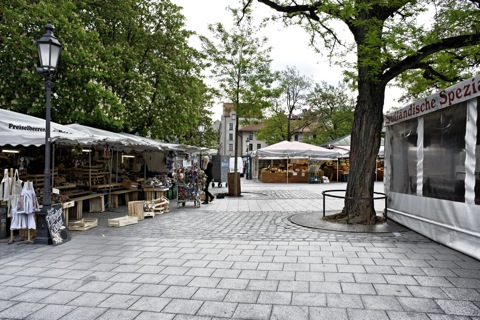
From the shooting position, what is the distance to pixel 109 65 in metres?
15.2

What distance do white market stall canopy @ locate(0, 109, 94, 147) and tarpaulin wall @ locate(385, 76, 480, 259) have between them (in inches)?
A: 305

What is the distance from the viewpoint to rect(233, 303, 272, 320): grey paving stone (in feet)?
11.1

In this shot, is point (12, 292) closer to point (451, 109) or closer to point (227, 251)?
point (227, 251)

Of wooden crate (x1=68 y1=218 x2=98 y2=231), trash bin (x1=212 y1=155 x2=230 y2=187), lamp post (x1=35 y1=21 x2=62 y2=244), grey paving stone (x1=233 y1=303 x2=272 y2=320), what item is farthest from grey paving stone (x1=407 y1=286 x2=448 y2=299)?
trash bin (x1=212 y1=155 x2=230 y2=187)

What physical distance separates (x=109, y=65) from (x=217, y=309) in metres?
14.2

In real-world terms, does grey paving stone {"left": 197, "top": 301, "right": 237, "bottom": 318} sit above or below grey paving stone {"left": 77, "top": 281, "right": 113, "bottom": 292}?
above

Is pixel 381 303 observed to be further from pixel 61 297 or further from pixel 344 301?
pixel 61 297

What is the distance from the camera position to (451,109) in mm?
6414

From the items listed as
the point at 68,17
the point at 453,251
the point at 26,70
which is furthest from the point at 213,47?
the point at 453,251

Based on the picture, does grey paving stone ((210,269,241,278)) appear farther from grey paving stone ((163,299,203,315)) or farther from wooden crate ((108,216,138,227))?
wooden crate ((108,216,138,227))

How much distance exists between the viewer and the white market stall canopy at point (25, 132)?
7120mm

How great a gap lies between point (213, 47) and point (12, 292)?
1479 cm

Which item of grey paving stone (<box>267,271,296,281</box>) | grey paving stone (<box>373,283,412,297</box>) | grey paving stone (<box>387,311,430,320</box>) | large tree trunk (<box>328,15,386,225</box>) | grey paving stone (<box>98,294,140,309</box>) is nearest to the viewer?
grey paving stone (<box>387,311,430,320</box>)

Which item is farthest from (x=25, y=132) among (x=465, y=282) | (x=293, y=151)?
(x=293, y=151)
